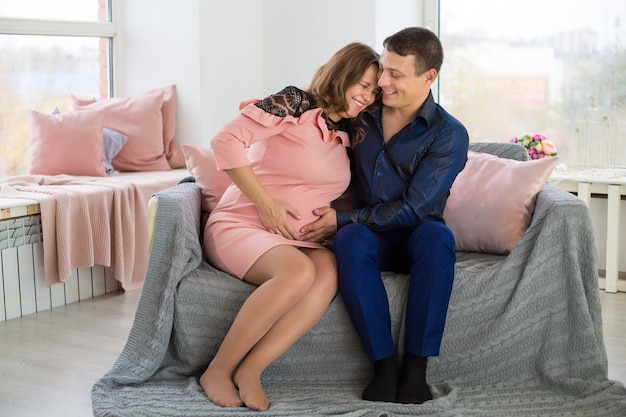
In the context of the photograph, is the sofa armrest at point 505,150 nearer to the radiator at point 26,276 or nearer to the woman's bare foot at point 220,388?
the woman's bare foot at point 220,388

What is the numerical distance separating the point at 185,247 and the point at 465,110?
7.84 ft

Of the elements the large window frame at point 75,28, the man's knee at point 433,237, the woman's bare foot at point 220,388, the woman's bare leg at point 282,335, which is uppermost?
the large window frame at point 75,28

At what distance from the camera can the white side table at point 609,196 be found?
3.96 m

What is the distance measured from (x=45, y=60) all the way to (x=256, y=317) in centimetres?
248

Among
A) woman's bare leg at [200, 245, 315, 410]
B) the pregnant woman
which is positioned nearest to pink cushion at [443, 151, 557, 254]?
the pregnant woman

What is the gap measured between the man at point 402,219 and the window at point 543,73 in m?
1.80

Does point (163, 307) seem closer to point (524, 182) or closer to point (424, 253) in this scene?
point (424, 253)

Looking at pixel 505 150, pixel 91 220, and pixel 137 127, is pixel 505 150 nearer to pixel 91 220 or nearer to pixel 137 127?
pixel 91 220

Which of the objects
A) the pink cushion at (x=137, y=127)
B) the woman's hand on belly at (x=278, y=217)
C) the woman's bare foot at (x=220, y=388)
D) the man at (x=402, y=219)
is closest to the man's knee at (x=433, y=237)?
the man at (x=402, y=219)

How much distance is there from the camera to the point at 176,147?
183 inches

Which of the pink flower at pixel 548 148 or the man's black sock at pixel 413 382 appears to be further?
the pink flower at pixel 548 148

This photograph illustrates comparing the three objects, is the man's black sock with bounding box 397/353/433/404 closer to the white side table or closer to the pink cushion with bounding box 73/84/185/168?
the white side table

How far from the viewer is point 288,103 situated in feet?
9.04

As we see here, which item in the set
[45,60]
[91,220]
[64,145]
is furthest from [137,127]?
[91,220]
